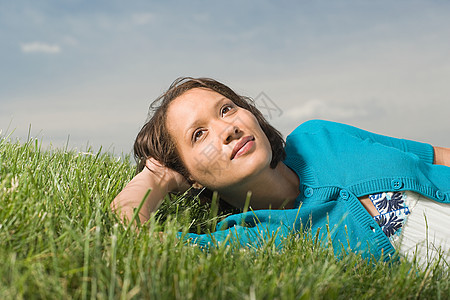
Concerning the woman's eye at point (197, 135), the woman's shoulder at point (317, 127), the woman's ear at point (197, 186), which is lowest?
the woman's ear at point (197, 186)

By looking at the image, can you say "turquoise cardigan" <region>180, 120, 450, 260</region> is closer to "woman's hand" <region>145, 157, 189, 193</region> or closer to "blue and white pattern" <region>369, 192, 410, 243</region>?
"blue and white pattern" <region>369, 192, 410, 243</region>

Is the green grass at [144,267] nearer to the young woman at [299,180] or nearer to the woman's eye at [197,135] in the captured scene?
the young woman at [299,180]

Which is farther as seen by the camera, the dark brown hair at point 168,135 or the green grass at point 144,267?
the dark brown hair at point 168,135

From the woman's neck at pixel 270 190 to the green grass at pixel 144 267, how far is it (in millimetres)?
618

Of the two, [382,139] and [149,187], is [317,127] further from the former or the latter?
[149,187]

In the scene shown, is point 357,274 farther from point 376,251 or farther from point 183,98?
point 183,98

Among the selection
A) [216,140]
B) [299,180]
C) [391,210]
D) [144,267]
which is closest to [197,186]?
[216,140]

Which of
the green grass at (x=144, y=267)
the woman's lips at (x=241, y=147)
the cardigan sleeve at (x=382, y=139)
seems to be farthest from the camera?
the cardigan sleeve at (x=382, y=139)

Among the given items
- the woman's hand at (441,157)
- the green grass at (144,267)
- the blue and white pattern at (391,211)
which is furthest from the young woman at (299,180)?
the green grass at (144,267)

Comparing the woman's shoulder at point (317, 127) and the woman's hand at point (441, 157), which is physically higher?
the woman's shoulder at point (317, 127)

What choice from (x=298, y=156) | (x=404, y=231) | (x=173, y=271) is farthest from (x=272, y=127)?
(x=173, y=271)

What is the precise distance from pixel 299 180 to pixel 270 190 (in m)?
0.25

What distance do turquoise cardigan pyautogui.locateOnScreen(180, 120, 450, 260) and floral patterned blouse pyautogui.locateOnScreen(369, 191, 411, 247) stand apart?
0.25 feet

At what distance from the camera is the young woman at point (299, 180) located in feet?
8.22
